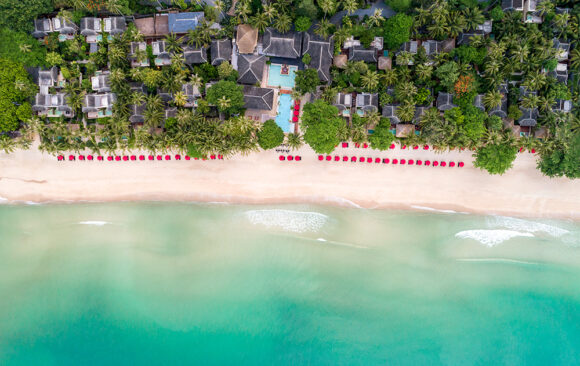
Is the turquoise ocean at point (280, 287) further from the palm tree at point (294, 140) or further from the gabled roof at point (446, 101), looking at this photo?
the gabled roof at point (446, 101)

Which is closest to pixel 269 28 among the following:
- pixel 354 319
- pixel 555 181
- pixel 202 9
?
pixel 202 9

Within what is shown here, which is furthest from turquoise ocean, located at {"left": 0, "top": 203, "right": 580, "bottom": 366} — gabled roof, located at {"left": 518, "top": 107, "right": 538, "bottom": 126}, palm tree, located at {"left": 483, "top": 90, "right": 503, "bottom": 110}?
palm tree, located at {"left": 483, "top": 90, "right": 503, "bottom": 110}

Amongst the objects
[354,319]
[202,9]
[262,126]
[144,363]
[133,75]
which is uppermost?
[202,9]

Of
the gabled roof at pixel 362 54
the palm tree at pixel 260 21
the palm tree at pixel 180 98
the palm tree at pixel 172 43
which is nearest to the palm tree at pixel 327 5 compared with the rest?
the gabled roof at pixel 362 54

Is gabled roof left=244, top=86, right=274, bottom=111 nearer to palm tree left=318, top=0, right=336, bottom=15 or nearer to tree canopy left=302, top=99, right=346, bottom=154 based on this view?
tree canopy left=302, top=99, right=346, bottom=154

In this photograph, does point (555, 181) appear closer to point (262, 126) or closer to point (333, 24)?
point (333, 24)

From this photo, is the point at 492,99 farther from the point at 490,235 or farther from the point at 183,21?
the point at 183,21
